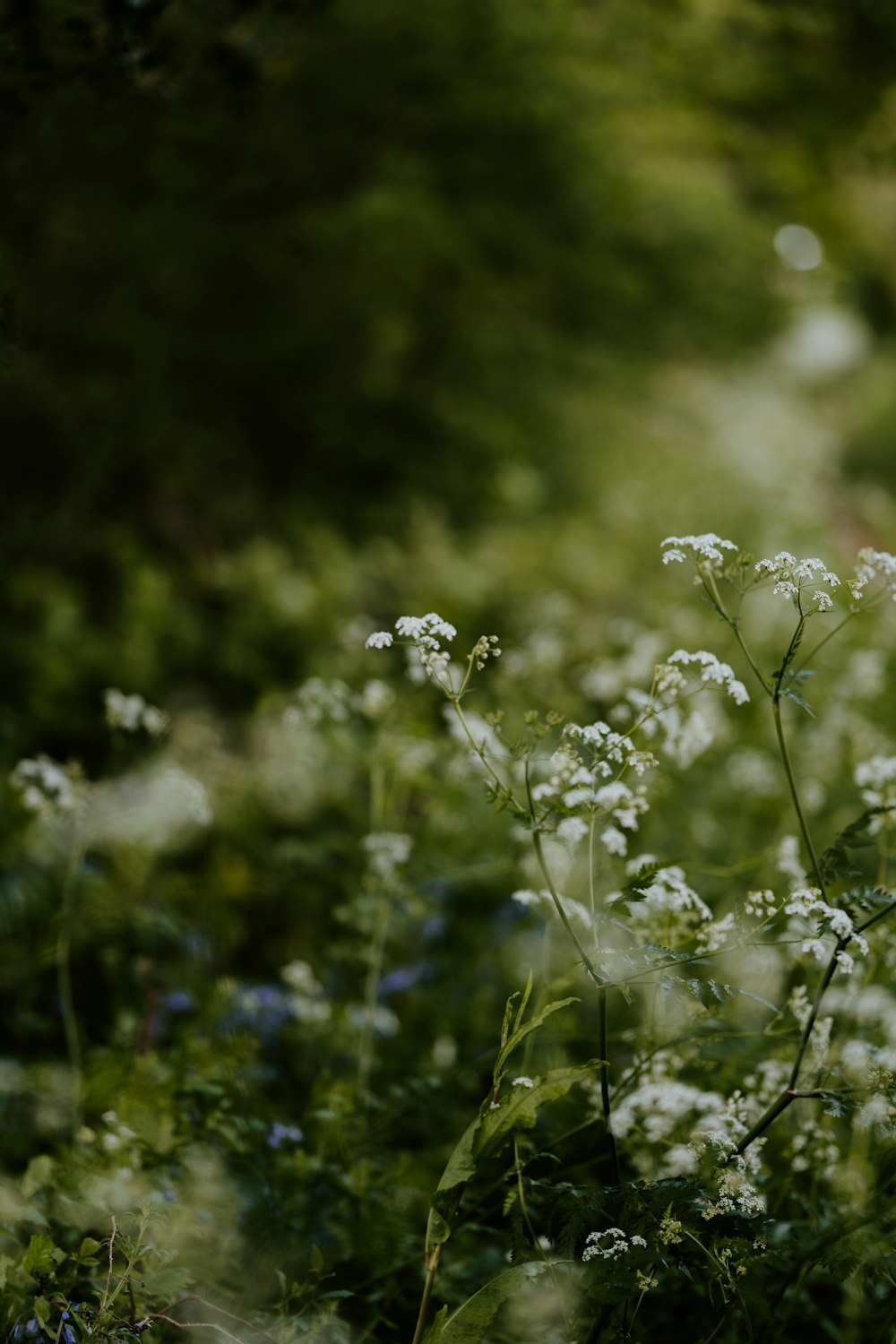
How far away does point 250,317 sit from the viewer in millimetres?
4879

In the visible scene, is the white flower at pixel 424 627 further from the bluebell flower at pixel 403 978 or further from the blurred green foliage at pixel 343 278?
the blurred green foliage at pixel 343 278

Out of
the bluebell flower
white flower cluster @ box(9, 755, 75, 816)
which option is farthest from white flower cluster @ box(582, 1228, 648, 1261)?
the bluebell flower

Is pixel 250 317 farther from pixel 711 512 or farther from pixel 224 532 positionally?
pixel 711 512

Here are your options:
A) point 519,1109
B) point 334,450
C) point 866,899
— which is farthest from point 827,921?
point 334,450

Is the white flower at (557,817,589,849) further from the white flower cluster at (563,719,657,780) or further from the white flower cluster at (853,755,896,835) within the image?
the white flower cluster at (853,755,896,835)

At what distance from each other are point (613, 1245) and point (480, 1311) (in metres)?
0.18

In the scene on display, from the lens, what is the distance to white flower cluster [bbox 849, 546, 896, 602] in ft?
4.31

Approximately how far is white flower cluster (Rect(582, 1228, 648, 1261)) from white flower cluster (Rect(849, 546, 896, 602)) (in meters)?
0.82

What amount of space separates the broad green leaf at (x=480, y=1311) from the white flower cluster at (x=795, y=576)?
866mm

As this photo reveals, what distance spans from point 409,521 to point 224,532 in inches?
38.8

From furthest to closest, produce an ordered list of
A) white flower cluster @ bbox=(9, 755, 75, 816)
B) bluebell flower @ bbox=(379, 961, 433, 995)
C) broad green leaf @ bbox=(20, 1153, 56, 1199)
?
bluebell flower @ bbox=(379, 961, 433, 995) < white flower cluster @ bbox=(9, 755, 75, 816) < broad green leaf @ bbox=(20, 1153, 56, 1199)

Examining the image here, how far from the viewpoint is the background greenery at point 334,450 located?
2018mm

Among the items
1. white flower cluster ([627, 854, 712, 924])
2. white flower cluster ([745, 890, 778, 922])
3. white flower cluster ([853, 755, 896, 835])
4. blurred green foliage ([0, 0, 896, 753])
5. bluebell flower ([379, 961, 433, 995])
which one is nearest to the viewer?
white flower cluster ([745, 890, 778, 922])

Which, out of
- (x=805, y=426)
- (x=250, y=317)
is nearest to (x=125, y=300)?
(x=250, y=317)
